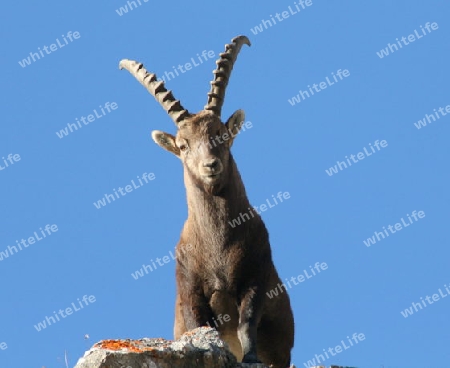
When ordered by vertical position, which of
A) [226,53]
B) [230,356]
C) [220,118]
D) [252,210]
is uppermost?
[226,53]

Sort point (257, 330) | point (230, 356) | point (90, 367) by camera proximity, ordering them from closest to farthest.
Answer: point (90, 367)
point (230, 356)
point (257, 330)

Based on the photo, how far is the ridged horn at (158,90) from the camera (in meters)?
13.8

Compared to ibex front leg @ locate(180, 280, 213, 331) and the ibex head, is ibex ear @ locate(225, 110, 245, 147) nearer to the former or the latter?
the ibex head

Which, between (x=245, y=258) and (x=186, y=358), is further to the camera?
(x=245, y=258)

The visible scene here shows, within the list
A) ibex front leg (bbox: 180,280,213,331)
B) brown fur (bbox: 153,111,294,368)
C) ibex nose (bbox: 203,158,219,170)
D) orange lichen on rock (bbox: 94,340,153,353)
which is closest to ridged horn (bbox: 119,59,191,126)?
brown fur (bbox: 153,111,294,368)

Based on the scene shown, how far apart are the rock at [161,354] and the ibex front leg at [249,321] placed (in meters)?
2.55

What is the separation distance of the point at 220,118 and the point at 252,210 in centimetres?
136

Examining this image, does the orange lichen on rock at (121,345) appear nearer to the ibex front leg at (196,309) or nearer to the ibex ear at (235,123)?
the ibex front leg at (196,309)

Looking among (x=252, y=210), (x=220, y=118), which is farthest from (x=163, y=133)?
(x=252, y=210)

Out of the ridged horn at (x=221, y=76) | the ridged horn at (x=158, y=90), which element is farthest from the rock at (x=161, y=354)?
the ridged horn at (x=221, y=76)

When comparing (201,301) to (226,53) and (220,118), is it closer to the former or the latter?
(220,118)

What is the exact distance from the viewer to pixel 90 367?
9039 mm

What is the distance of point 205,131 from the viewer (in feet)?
43.8

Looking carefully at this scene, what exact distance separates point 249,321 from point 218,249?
40.5 inches
